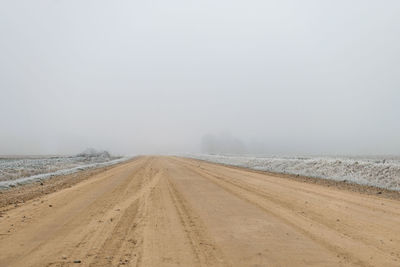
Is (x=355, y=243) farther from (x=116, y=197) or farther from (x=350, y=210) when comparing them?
(x=116, y=197)

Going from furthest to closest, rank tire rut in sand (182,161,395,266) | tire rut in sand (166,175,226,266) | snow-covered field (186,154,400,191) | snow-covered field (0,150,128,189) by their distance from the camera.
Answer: snow-covered field (0,150,128,189) → snow-covered field (186,154,400,191) → tire rut in sand (182,161,395,266) → tire rut in sand (166,175,226,266)

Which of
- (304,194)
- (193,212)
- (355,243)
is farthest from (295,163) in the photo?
(355,243)

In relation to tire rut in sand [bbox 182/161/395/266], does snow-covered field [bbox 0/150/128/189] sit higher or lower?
higher

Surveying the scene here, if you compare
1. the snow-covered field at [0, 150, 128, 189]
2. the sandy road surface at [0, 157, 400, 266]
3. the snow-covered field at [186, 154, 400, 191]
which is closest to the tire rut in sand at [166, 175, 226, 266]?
the sandy road surface at [0, 157, 400, 266]

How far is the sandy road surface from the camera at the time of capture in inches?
234

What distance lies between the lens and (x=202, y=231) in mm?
7750

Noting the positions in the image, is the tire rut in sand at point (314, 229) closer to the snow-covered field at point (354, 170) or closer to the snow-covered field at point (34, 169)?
the snow-covered field at point (354, 170)

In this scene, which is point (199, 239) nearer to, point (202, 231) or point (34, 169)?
point (202, 231)

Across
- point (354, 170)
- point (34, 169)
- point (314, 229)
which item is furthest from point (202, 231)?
point (34, 169)

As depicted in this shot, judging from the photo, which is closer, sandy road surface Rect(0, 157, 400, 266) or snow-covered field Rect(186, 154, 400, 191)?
sandy road surface Rect(0, 157, 400, 266)

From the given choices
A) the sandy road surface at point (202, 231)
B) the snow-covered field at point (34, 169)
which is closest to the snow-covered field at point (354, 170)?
the sandy road surface at point (202, 231)

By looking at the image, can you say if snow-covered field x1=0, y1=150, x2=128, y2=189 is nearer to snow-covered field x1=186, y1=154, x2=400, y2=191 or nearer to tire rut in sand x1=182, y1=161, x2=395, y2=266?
tire rut in sand x1=182, y1=161, x2=395, y2=266

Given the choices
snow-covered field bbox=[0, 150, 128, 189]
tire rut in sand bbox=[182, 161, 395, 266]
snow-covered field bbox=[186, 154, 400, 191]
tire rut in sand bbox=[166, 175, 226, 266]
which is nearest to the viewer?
tire rut in sand bbox=[166, 175, 226, 266]

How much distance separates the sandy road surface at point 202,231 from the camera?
5.93 m
